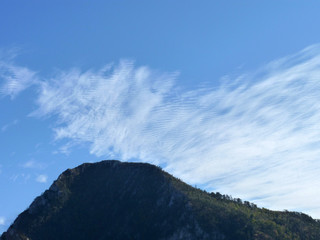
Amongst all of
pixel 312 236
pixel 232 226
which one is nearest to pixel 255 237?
pixel 232 226

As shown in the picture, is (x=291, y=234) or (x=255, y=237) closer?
(x=255, y=237)

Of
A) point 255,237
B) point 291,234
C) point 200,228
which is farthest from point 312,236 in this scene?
point 200,228

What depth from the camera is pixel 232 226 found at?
19112 centimetres

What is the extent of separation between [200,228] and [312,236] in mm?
62372

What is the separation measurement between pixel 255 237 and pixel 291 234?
A: 90.1 ft

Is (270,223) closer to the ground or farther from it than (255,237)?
farther from it

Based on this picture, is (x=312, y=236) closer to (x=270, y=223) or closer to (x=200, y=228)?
(x=270, y=223)

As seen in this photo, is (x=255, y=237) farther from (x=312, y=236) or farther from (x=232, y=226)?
(x=312, y=236)

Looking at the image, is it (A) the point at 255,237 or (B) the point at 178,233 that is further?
(B) the point at 178,233

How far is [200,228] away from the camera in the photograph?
191 m

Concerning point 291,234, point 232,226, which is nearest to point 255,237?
point 232,226

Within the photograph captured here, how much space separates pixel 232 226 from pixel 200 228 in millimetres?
16786

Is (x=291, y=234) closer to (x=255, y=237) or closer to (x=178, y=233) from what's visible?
(x=255, y=237)

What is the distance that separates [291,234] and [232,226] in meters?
33.3
